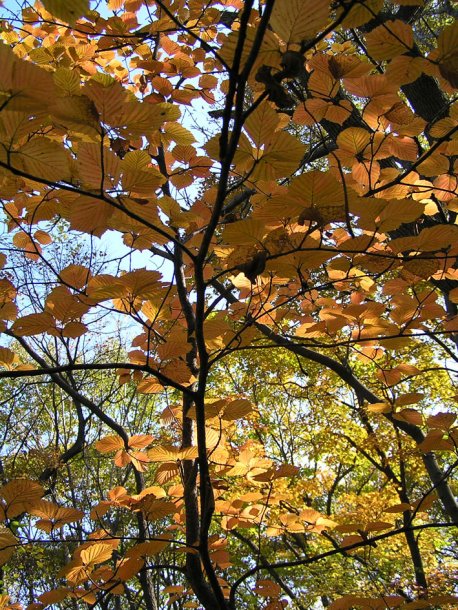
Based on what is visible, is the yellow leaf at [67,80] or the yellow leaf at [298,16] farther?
the yellow leaf at [67,80]

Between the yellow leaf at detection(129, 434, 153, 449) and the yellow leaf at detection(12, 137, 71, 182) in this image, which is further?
the yellow leaf at detection(129, 434, 153, 449)

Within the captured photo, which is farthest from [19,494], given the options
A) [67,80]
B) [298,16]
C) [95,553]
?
[298,16]

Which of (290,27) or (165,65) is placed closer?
(290,27)

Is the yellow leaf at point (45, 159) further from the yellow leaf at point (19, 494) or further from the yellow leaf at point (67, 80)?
the yellow leaf at point (19, 494)

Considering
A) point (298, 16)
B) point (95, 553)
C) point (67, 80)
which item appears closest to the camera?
point (298, 16)

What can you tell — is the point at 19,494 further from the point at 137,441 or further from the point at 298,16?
the point at 298,16

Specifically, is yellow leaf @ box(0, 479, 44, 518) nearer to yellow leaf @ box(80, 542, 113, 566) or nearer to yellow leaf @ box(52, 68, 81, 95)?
yellow leaf @ box(80, 542, 113, 566)

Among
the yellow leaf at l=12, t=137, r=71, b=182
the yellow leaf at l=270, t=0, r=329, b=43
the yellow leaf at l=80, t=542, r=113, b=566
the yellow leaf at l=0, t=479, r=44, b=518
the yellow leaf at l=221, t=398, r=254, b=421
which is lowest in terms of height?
the yellow leaf at l=80, t=542, r=113, b=566

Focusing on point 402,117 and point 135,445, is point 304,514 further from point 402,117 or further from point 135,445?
point 402,117

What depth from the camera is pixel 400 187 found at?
1087 mm

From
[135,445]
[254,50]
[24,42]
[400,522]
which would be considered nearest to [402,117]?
[254,50]

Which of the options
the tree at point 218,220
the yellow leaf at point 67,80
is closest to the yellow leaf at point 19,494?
the tree at point 218,220

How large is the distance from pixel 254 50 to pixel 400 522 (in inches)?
190

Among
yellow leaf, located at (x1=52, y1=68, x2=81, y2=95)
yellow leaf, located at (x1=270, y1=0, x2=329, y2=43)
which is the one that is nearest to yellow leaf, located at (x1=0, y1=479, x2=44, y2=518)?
yellow leaf, located at (x1=52, y1=68, x2=81, y2=95)
